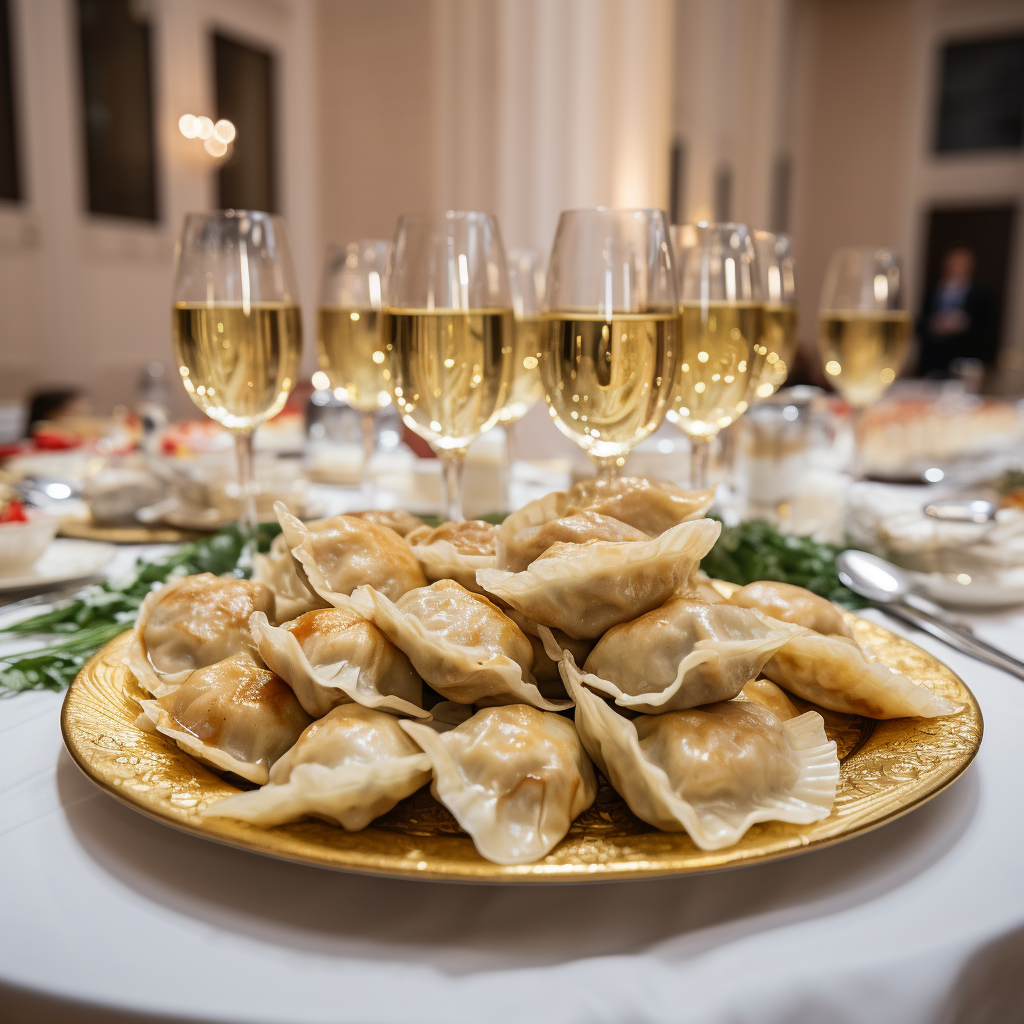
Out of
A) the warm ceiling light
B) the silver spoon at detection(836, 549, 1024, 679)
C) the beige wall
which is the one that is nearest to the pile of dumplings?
the silver spoon at detection(836, 549, 1024, 679)

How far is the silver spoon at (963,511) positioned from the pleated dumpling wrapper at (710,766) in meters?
0.69

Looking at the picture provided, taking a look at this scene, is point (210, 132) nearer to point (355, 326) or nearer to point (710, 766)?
point (355, 326)

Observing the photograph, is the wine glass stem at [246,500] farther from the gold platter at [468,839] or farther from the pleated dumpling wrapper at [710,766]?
the pleated dumpling wrapper at [710,766]

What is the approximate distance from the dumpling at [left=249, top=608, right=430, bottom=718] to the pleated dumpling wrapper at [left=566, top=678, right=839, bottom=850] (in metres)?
0.13

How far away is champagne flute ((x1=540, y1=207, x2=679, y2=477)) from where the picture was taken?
3.19ft

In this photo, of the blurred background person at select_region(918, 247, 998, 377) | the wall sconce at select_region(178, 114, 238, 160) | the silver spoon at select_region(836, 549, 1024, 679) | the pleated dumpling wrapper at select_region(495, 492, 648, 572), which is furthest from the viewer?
the blurred background person at select_region(918, 247, 998, 377)

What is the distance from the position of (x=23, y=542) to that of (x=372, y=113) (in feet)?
27.4

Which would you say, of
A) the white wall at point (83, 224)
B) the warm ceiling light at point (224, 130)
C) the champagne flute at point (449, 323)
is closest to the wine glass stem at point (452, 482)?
the champagne flute at point (449, 323)

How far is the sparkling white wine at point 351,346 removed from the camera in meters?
1.47

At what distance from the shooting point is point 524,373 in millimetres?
1491

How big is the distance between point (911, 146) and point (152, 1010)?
1346 cm

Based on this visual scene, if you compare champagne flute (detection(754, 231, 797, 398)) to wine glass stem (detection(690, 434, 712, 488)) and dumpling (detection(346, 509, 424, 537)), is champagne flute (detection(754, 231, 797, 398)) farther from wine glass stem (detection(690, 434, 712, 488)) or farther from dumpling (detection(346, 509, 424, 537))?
dumpling (detection(346, 509, 424, 537))

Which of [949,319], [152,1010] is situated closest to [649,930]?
[152,1010]

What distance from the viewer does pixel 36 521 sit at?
3.86 feet
